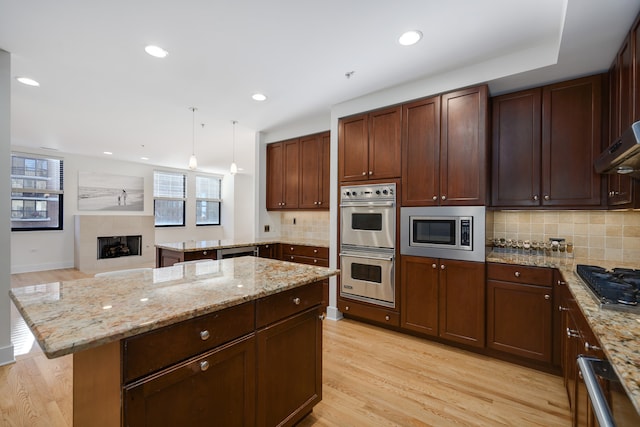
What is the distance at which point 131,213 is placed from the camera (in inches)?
295

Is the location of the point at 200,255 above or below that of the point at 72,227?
below

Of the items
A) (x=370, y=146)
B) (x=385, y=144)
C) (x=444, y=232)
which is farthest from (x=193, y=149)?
(x=444, y=232)

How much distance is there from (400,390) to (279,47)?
9.28ft

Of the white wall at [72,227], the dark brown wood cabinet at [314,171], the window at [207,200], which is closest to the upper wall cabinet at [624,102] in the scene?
the dark brown wood cabinet at [314,171]

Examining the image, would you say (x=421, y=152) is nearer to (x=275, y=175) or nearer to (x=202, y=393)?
(x=275, y=175)

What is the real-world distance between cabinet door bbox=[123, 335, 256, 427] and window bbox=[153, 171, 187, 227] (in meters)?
7.90

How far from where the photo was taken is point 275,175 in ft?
15.5

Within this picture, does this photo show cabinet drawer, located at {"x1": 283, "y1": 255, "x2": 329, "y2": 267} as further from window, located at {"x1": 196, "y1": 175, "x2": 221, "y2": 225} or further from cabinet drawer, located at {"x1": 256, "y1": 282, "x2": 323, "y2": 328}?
window, located at {"x1": 196, "y1": 175, "x2": 221, "y2": 225}

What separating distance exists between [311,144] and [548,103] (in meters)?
2.78

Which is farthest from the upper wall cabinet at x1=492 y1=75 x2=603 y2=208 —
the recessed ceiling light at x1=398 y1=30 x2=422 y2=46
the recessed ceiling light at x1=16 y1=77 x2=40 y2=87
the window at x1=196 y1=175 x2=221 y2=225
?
the window at x1=196 y1=175 x2=221 y2=225

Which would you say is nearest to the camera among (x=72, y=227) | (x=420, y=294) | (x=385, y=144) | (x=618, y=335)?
(x=618, y=335)

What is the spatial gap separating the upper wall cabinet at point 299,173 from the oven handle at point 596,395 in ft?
10.8

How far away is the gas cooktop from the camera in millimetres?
1218

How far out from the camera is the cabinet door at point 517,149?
2.62 m
